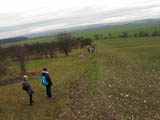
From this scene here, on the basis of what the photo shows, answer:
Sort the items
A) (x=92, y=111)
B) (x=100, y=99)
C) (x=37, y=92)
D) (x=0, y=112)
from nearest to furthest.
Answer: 1. (x=92, y=111)
2. (x=0, y=112)
3. (x=100, y=99)
4. (x=37, y=92)

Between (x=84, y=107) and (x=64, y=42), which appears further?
(x=64, y=42)

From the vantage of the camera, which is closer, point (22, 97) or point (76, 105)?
point (76, 105)

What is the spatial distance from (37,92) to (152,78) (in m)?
8.96

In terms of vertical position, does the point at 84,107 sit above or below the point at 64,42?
below

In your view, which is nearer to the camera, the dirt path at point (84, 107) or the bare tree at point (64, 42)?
the dirt path at point (84, 107)

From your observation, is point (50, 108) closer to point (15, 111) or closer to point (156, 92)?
point (15, 111)

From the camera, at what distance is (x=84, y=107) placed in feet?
24.3

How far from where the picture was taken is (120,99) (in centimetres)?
797

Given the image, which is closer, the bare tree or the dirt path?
the dirt path

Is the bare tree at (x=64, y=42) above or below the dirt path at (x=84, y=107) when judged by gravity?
above

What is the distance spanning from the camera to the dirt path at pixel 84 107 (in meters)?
6.51

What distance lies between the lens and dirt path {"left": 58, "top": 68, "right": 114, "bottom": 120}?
651 centimetres

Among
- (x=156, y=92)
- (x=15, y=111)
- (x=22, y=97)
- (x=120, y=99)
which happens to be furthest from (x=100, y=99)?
(x=22, y=97)

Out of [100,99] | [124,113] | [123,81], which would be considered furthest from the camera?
[123,81]
